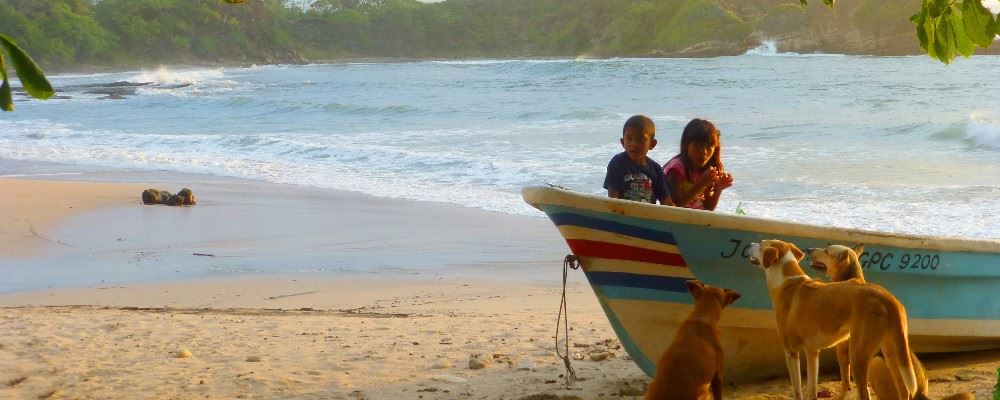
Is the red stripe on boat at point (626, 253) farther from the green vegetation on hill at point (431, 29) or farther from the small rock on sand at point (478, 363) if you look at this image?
the green vegetation on hill at point (431, 29)

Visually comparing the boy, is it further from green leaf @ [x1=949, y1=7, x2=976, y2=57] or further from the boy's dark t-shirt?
green leaf @ [x1=949, y1=7, x2=976, y2=57]

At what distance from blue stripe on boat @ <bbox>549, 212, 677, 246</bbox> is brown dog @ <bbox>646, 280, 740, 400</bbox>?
0.30m

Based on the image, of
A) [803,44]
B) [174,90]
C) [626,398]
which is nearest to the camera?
[626,398]

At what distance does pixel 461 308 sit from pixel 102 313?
2341 mm

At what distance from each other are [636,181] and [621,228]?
54cm

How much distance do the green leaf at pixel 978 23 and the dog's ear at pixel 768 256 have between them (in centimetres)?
125

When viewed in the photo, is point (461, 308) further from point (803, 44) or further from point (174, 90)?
point (803, 44)

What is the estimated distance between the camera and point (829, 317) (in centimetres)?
407

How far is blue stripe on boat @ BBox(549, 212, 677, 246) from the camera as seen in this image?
4570mm

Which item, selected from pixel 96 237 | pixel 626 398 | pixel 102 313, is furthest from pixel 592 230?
pixel 96 237

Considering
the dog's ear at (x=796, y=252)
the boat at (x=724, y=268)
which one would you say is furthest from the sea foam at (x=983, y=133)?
the dog's ear at (x=796, y=252)

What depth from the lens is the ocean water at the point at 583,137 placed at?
12.7 m

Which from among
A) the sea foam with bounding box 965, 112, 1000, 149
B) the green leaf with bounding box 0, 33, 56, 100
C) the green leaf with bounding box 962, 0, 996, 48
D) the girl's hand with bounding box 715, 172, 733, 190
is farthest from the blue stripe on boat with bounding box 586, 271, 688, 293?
the sea foam with bounding box 965, 112, 1000, 149

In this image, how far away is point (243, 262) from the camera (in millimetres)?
9266
